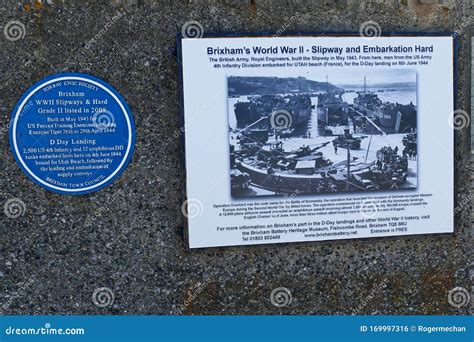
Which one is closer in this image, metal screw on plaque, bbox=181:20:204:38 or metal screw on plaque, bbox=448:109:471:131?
metal screw on plaque, bbox=181:20:204:38

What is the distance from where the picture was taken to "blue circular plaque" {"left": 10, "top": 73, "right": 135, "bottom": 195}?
9.81ft

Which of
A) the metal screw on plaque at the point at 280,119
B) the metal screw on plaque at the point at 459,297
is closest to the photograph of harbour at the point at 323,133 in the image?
the metal screw on plaque at the point at 280,119

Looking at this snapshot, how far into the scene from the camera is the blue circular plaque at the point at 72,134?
118 inches

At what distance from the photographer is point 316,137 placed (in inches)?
124

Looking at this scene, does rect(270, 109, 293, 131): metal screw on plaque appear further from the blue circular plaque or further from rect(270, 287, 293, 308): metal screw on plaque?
rect(270, 287, 293, 308): metal screw on plaque

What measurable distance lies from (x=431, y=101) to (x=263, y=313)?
5.64ft

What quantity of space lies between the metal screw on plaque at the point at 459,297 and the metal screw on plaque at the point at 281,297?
42.2 inches

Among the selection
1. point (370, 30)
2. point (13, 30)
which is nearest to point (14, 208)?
point (13, 30)

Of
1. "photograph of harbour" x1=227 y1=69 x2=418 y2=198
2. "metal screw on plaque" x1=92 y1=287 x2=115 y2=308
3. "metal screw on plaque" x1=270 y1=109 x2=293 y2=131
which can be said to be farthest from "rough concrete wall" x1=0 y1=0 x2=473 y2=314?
"metal screw on plaque" x1=270 y1=109 x2=293 y2=131

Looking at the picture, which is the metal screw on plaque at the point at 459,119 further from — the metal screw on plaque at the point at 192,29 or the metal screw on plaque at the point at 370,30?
the metal screw on plaque at the point at 192,29

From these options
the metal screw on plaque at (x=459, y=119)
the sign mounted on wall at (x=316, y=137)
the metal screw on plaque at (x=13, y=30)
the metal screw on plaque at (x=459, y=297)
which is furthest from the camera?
the metal screw on plaque at (x=459, y=297)

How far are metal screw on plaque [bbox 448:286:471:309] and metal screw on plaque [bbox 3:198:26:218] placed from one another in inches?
109

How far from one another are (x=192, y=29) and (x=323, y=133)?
1024mm

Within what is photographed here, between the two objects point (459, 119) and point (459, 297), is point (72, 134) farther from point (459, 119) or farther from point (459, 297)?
point (459, 297)
